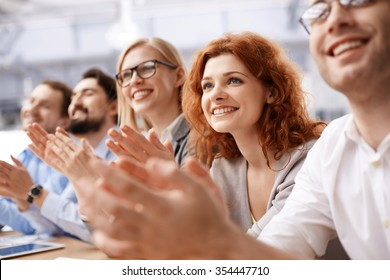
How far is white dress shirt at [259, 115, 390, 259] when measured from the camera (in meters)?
0.89

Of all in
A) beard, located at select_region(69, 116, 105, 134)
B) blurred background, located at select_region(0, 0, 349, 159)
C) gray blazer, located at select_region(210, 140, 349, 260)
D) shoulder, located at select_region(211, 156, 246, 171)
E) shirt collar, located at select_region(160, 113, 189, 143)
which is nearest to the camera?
gray blazer, located at select_region(210, 140, 349, 260)

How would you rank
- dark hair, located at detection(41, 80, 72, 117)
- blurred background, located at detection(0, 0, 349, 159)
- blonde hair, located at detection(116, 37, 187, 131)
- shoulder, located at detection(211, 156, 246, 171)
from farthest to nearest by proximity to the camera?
blurred background, located at detection(0, 0, 349, 159) → dark hair, located at detection(41, 80, 72, 117) → blonde hair, located at detection(116, 37, 187, 131) → shoulder, located at detection(211, 156, 246, 171)

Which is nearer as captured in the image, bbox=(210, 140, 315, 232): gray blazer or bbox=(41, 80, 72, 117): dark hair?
bbox=(210, 140, 315, 232): gray blazer

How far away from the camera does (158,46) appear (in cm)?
187

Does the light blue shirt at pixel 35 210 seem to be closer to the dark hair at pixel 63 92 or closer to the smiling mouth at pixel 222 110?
the dark hair at pixel 63 92

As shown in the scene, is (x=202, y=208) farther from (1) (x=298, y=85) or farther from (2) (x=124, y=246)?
(1) (x=298, y=85)

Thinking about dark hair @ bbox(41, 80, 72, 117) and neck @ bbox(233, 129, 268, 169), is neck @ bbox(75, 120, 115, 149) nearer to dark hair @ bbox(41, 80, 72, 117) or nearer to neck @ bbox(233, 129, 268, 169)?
dark hair @ bbox(41, 80, 72, 117)

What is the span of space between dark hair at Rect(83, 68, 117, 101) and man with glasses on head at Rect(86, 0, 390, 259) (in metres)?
1.50

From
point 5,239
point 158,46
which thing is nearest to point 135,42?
point 158,46

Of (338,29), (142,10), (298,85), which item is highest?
(142,10)

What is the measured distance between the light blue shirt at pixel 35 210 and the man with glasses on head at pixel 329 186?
1019mm

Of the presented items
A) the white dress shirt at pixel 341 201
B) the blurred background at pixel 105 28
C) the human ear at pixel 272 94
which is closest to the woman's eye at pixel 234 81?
the human ear at pixel 272 94

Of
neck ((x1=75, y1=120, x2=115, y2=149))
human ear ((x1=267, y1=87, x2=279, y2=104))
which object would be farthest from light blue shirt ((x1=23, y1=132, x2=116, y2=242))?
human ear ((x1=267, y1=87, x2=279, y2=104))
